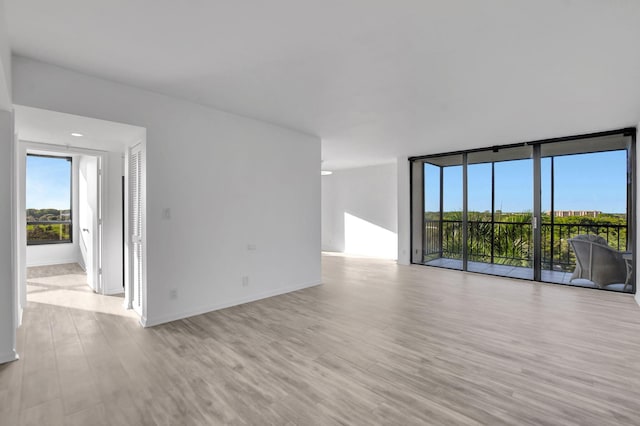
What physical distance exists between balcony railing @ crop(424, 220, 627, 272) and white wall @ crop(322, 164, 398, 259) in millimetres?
1216

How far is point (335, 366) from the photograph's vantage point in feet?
8.03

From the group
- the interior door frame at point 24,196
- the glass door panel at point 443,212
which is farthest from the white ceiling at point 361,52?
the glass door panel at point 443,212

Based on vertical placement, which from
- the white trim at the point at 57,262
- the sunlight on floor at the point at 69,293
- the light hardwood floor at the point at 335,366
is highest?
the white trim at the point at 57,262

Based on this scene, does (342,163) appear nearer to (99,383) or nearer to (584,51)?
(584,51)

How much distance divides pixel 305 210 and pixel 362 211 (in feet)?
13.1

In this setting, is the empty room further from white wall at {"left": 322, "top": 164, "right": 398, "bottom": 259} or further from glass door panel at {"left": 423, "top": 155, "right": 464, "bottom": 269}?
white wall at {"left": 322, "top": 164, "right": 398, "bottom": 259}

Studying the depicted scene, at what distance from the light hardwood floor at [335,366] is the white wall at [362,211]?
4134 millimetres

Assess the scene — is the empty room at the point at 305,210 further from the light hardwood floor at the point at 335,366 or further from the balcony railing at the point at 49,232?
the balcony railing at the point at 49,232

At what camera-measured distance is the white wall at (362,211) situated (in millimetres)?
8102

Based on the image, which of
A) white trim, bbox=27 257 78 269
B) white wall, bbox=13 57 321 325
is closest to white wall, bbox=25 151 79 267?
white trim, bbox=27 257 78 269

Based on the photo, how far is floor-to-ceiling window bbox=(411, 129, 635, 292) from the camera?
4914 millimetres

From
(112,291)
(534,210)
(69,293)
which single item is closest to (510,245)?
(534,210)

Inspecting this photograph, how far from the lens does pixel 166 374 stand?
2.33m

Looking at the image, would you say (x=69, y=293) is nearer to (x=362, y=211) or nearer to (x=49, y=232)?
(x=49, y=232)
